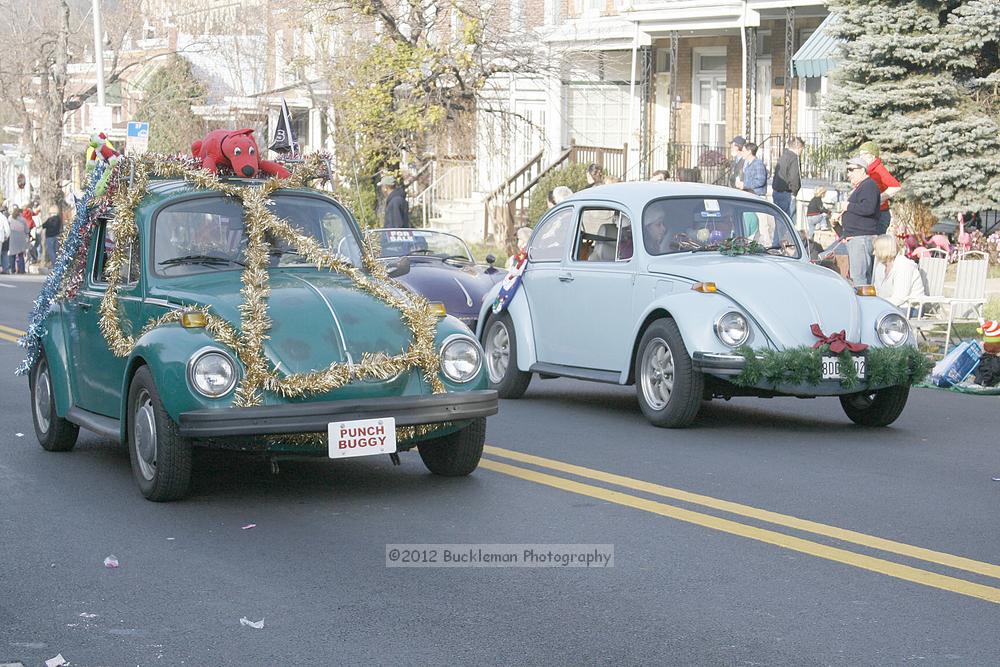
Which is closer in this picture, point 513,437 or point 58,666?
point 58,666

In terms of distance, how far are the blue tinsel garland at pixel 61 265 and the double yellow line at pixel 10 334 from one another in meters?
7.69

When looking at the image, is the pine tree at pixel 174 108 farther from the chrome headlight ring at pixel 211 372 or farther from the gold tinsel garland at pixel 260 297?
the chrome headlight ring at pixel 211 372

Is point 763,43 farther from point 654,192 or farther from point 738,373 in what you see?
point 738,373

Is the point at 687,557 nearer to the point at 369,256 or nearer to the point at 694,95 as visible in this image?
the point at 369,256

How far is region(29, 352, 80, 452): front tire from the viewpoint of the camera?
9688 millimetres

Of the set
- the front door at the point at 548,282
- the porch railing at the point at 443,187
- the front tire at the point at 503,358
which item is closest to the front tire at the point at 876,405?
the front door at the point at 548,282

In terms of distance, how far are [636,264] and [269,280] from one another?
3849 millimetres

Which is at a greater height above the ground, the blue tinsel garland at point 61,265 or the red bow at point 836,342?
the blue tinsel garland at point 61,265

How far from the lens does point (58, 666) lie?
5.21 metres

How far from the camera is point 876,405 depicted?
11.0m

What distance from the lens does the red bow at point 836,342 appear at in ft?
33.8

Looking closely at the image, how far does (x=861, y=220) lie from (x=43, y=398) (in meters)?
10.0

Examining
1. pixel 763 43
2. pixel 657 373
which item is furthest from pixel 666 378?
pixel 763 43

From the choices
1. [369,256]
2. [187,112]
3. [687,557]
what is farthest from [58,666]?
[187,112]
